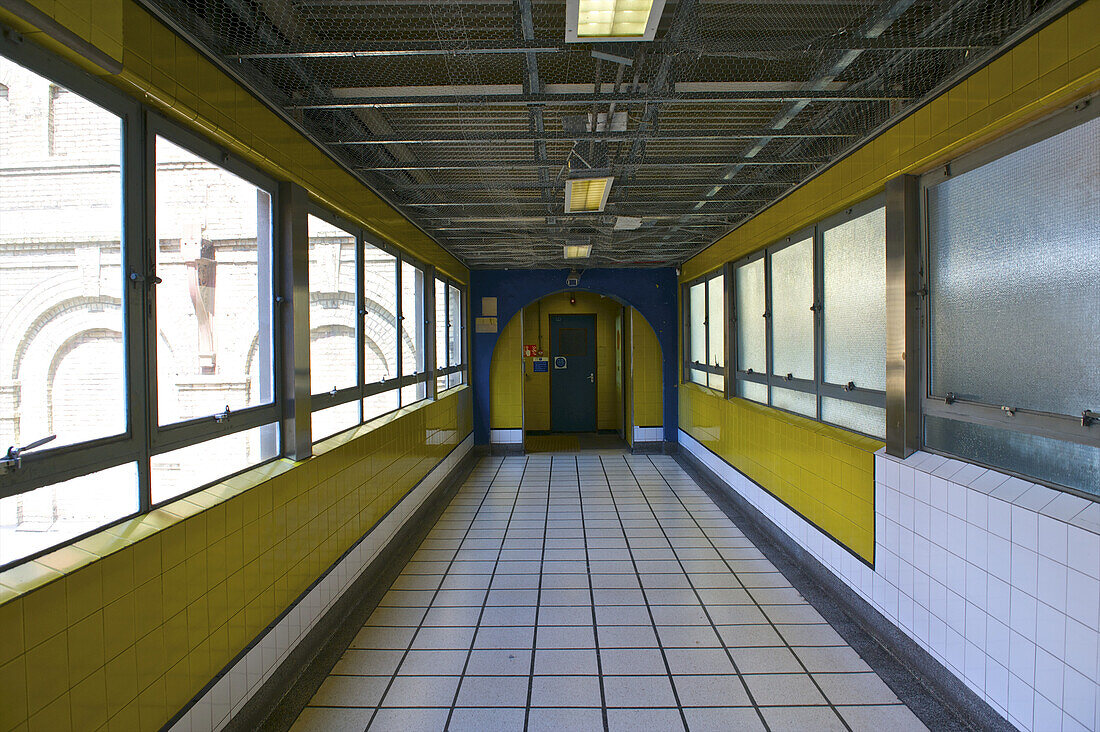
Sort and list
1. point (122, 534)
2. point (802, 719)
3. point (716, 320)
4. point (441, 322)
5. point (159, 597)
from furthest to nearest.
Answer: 1. point (441, 322)
2. point (716, 320)
3. point (802, 719)
4. point (159, 597)
5. point (122, 534)

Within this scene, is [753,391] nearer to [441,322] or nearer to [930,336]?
[930,336]

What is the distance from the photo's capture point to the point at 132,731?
69.6 inches

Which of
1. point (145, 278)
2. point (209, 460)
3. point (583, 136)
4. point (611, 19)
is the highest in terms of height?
point (583, 136)

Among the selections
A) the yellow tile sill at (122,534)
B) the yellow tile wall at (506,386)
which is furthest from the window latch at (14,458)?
the yellow tile wall at (506,386)

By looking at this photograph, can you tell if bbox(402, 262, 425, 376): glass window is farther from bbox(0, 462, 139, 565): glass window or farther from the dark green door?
the dark green door

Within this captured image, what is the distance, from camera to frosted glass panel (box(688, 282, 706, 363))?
24.7 feet

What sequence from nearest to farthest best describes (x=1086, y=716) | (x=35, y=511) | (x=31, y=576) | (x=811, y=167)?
(x=31, y=576) → (x=35, y=511) → (x=1086, y=716) → (x=811, y=167)

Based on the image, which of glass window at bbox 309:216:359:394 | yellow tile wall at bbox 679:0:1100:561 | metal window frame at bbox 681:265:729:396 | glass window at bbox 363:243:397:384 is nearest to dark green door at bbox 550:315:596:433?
metal window frame at bbox 681:265:729:396

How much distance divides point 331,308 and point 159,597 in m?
2.04

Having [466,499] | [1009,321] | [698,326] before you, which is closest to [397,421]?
[466,499]

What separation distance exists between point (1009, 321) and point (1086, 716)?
4.35ft

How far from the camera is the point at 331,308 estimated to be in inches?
144

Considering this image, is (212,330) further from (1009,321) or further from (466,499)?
(466,499)

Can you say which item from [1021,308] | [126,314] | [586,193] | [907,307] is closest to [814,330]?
[907,307]
